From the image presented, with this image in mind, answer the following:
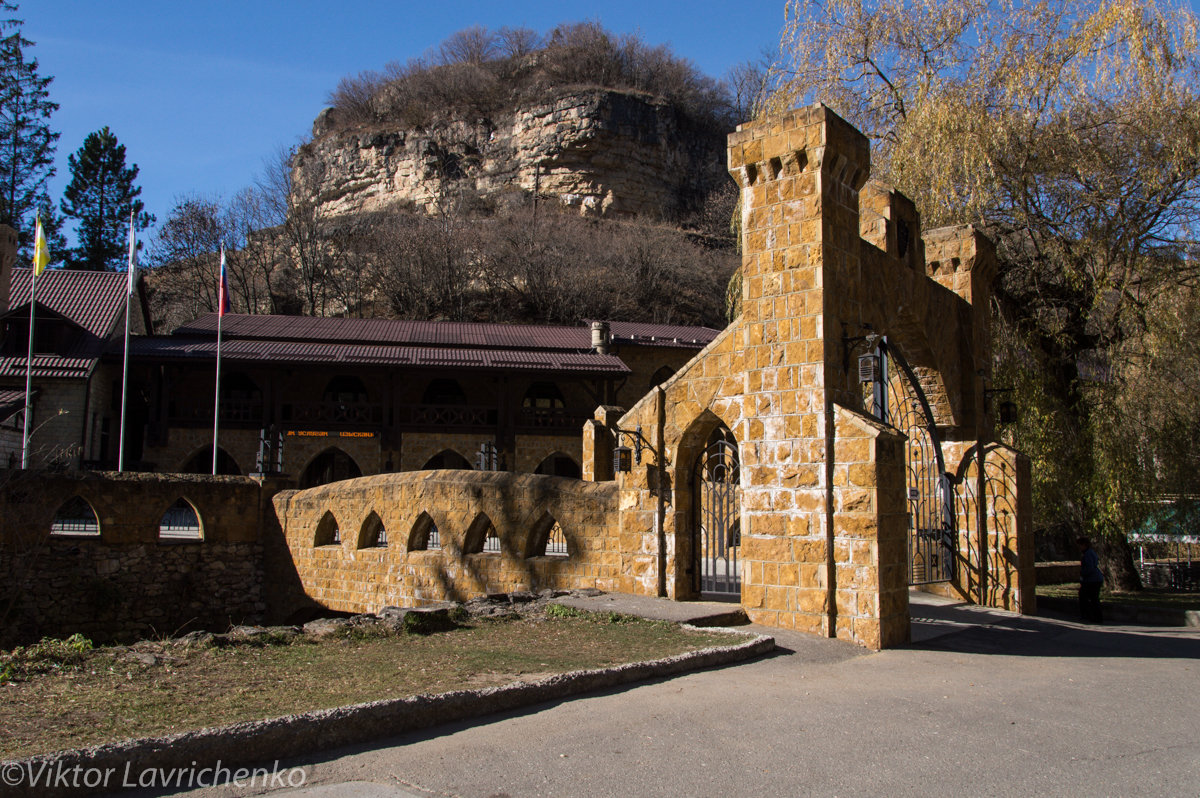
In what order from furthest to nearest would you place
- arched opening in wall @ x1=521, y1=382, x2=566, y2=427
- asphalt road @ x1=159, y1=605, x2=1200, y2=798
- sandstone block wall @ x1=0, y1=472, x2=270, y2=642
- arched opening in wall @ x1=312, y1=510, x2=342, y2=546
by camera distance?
arched opening in wall @ x1=521, y1=382, x2=566, y2=427, sandstone block wall @ x1=0, y1=472, x2=270, y2=642, arched opening in wall @ x1=312, y1=510, x2=342, y2=546, asphalt road @ x1=159, y1=605, x2=1200, y2=798

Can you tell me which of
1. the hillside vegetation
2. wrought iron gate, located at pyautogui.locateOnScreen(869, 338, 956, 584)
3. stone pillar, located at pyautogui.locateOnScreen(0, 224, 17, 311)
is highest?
the hillside vegetation

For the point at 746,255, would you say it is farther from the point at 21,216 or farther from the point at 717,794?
the point at 21,216

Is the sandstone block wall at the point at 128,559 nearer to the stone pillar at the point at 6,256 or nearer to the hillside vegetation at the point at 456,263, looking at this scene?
the stone pillar at the point at 6,256

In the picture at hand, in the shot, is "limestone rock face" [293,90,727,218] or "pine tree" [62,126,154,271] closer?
"pine tree" [62,126,154,271]

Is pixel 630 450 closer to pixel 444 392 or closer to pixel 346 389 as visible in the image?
pixel 444 392

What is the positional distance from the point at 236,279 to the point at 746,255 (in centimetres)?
3969

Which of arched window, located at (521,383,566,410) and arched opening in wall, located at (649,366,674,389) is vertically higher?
arched opening in wall, located at (649,366,674,389)

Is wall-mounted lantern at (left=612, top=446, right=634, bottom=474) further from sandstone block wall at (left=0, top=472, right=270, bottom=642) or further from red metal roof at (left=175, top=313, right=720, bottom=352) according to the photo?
red metal roof at (left=175, top=313, right=720, bottom=352)

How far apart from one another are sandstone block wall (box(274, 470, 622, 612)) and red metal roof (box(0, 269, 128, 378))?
1453 centimetres

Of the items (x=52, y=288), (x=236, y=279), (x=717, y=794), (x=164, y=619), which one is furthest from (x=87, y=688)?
(x=236, y=279)

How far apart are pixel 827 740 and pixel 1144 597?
11522 mm

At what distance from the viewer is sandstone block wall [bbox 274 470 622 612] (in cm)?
1070

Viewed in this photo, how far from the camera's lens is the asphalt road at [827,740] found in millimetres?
4027

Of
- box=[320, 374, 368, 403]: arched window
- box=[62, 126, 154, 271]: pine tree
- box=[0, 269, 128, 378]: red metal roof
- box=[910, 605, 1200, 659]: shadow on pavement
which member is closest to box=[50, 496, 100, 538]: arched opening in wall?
box=[0, 269, 128, 378]: red metal roof
